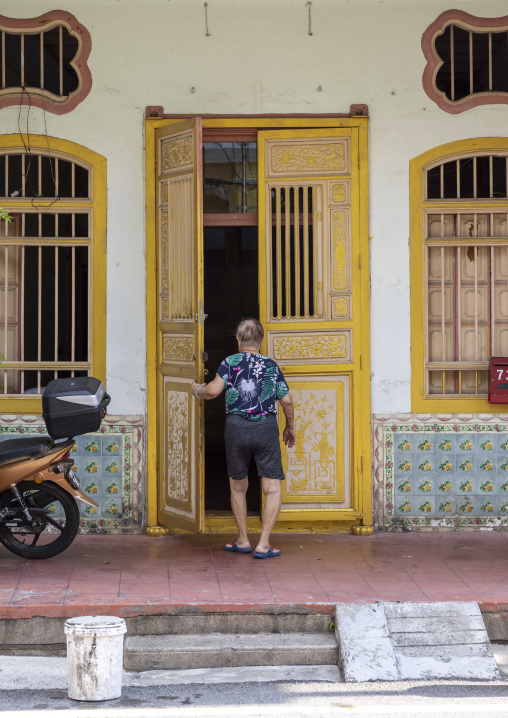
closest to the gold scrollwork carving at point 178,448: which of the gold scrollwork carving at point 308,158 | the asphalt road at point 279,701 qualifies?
the gold scrollwork carving at point 308,158

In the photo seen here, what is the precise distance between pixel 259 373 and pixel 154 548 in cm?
152

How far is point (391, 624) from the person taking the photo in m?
5.45

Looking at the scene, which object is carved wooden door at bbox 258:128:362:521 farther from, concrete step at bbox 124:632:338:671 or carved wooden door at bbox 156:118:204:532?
concrete step at bbox 124:632:338:671

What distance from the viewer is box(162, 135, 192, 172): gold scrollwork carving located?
7082mm

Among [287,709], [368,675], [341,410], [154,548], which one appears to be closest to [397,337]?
[341,410]

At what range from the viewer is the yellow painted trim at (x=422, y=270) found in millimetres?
7512

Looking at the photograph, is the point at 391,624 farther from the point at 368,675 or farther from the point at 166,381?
the point at 166,381

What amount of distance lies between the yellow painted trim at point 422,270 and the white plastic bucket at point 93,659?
359 cm

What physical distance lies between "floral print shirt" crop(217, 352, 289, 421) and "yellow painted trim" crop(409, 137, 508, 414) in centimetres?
142

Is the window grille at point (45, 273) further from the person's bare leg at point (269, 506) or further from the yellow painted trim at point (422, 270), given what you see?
the yellow painted trim at point (422, 270)

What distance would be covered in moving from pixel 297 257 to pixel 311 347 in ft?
2.30

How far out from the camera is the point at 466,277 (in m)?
7.68

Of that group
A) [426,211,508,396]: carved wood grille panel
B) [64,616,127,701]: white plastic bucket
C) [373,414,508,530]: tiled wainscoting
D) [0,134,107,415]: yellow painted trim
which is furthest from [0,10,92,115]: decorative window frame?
[64,616,127,701]: white plastic bucket

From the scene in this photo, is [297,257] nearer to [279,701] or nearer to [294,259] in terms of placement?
[294,259]
